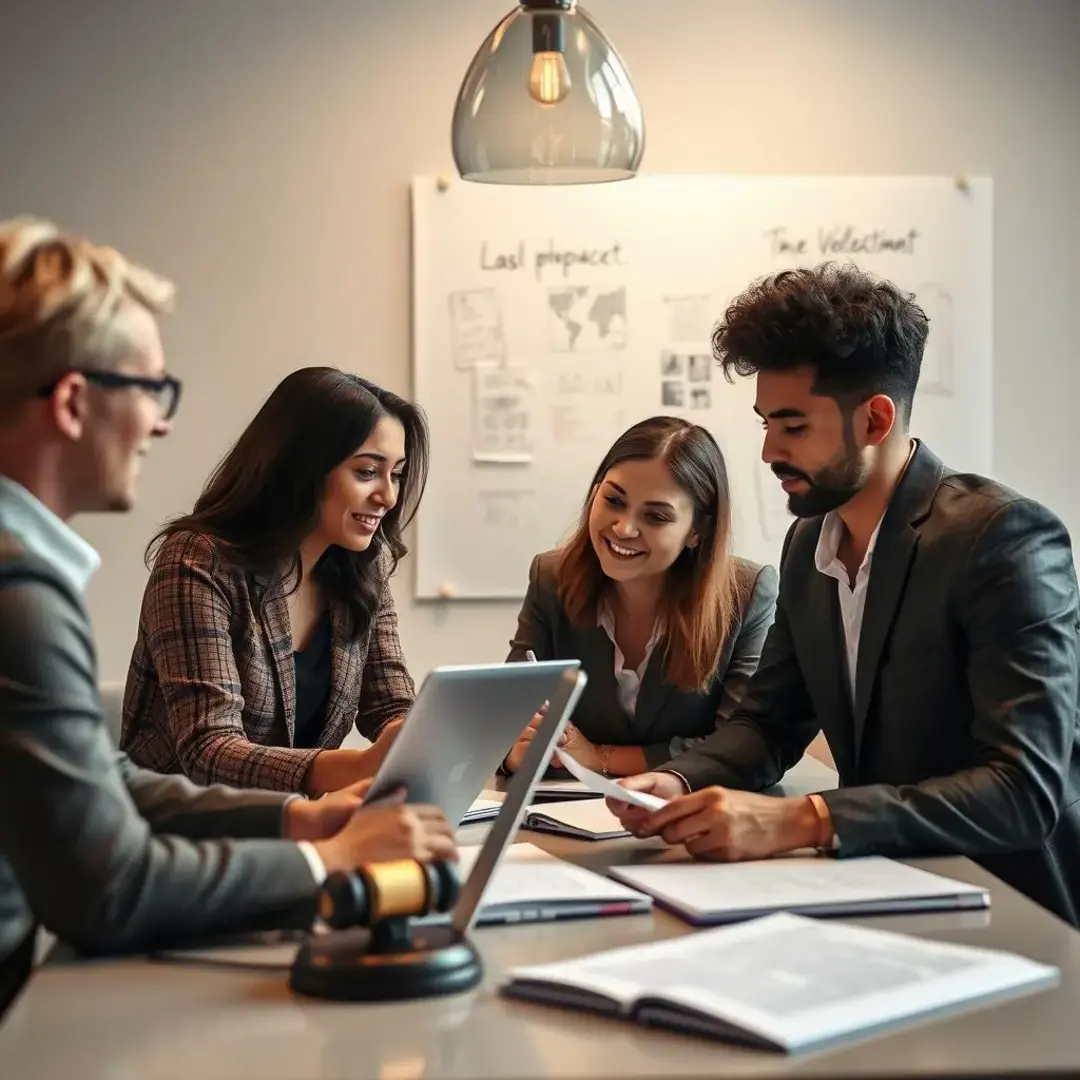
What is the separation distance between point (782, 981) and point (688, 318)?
9.41ft

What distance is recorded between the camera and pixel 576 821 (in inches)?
78.6

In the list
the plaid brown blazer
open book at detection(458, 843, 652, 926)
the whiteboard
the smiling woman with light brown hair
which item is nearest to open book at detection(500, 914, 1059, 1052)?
open book at detection(458, 843, 652, 926)

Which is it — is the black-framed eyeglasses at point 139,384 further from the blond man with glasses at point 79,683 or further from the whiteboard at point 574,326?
the whiteboard at point 574,326

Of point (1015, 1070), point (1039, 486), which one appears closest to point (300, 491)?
point (1015, 1070)

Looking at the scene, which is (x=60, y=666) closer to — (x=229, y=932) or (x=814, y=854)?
(x=229, y=932)

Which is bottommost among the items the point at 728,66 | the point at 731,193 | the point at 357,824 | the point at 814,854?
the point at 814,854

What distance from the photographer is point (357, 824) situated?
1500 mm

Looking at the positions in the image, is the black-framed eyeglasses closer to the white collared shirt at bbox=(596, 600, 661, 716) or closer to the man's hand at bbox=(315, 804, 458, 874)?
the man's hand at bbox=(315, 804, 458, 874)

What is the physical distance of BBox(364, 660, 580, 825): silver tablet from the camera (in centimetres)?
147

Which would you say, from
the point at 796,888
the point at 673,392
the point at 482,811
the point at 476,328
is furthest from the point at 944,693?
the point at 476,328

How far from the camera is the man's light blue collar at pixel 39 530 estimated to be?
1356mm

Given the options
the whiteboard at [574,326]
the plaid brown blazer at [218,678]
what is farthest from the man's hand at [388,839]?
the whiteboard at [574,326]

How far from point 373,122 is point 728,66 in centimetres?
93

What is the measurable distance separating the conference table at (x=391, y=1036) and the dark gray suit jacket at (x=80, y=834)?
55 millimetres
